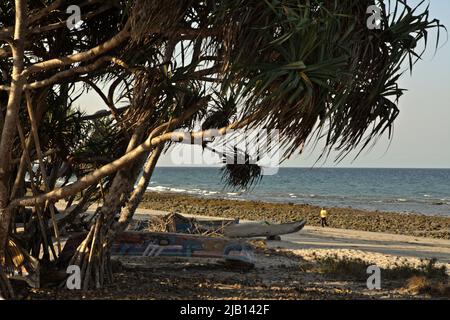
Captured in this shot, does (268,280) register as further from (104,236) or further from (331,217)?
(331,217)

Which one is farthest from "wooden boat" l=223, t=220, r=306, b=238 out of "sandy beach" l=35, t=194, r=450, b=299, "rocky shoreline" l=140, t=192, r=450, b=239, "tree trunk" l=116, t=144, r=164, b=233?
"rocky shoreline" l=140, t=192, r=450, b=239

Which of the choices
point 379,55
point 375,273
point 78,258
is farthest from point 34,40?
point 375,273

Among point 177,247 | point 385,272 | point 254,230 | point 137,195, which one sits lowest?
point 385,272

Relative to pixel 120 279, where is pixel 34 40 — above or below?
above

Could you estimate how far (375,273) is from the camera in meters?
9.73

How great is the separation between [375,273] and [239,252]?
7.52 ft

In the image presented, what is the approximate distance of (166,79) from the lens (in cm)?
636

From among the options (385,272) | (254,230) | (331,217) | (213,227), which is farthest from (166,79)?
(331,217)

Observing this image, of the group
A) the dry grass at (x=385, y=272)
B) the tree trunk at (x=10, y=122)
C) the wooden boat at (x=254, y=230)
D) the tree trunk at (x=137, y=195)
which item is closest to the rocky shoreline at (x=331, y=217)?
the wooden boat at (x=254, y=230)

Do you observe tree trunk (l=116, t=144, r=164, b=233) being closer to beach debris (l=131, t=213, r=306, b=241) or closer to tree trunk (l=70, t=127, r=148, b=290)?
tree trunk (l=70, t=127, r=148, b=290)

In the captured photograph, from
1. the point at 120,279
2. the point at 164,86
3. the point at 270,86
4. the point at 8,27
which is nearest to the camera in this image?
the point at 270,86

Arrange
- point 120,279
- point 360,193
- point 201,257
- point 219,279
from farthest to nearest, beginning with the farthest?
1. point 360,193
2. point 201,257
3. point 219,279
4. point 120,279

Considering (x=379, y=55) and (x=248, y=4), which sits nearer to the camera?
(x=248, y=4)

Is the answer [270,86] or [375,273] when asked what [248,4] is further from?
[375,273]
